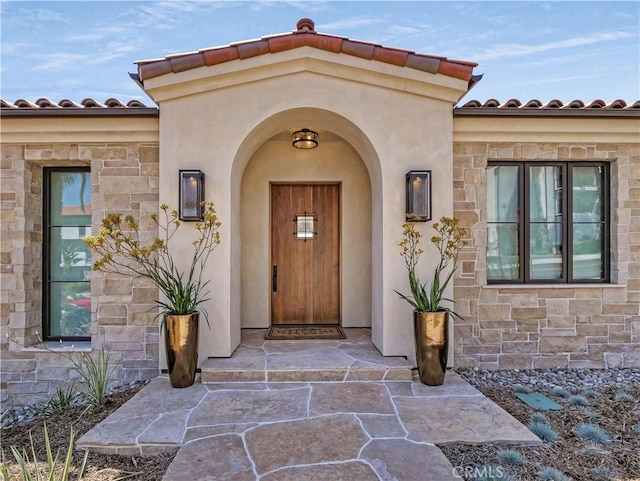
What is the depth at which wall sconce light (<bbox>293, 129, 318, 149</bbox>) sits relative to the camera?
6.05 meters

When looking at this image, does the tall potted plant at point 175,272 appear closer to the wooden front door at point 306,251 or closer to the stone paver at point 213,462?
the stone paver at point 213,462

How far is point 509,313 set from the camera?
17.9 ft

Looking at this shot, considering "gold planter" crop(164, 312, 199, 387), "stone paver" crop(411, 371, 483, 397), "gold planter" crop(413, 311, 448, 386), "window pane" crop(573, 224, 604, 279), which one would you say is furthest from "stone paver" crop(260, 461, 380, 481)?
"window pane" crop(573, 224, 604, 279)

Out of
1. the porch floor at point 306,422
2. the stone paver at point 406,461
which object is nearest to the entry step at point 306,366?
the porch floor at point 306,422

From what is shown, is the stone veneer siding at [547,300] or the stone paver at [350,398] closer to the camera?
the stone paver at [350,398]

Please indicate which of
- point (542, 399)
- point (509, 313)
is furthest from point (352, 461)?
point (509, 313)

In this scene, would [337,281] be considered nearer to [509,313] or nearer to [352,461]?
[509,313]

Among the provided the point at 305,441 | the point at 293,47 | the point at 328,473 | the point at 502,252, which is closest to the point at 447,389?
the point at 305,441

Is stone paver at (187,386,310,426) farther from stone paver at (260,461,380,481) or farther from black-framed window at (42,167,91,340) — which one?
black-framed window at (42,167,91,340)

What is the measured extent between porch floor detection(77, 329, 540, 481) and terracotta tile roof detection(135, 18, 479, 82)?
4145 mm

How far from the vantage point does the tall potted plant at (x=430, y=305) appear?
439 centimetres

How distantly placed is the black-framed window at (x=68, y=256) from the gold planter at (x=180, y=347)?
90.5 inches

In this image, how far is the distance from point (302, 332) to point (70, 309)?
3899mm

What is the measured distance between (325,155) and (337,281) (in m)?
2.54
